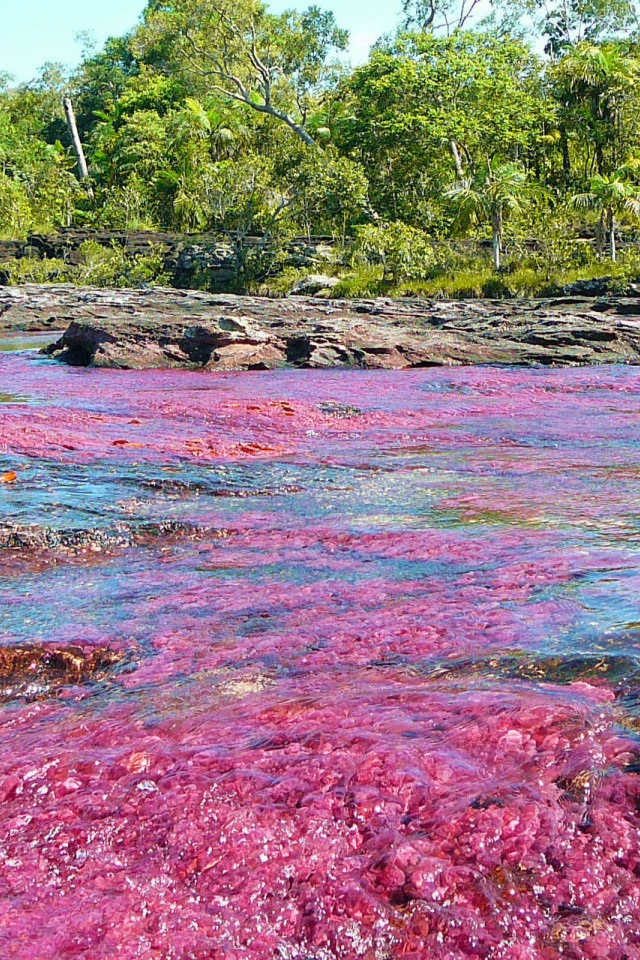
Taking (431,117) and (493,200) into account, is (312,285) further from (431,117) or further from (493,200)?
(431,117)

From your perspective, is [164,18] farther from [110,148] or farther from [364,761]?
[364,761]

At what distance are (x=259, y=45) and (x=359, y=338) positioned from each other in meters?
34.3

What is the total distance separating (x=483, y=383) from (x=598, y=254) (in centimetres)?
2343

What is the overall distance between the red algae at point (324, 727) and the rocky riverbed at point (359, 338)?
38.7ft

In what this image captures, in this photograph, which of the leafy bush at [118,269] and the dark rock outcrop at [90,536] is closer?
the dark rock outcrop at [90,536]

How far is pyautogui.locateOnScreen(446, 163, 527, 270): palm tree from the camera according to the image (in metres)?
32.5

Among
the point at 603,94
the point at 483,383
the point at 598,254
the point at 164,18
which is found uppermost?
the point at 164,18

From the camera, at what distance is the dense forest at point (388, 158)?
34.3m

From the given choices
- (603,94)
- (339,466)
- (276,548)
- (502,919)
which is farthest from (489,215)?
(502,919)

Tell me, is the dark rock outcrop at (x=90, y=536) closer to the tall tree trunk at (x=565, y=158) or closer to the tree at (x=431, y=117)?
the tree at (x=431, y=117)

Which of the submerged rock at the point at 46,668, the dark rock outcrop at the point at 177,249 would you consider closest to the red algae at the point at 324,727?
the submerged rock at the point at 46,668

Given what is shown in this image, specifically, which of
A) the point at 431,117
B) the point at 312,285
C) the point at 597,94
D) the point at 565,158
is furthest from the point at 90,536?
the point at 565,158

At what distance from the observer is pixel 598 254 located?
112 feet

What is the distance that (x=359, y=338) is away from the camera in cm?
1767
